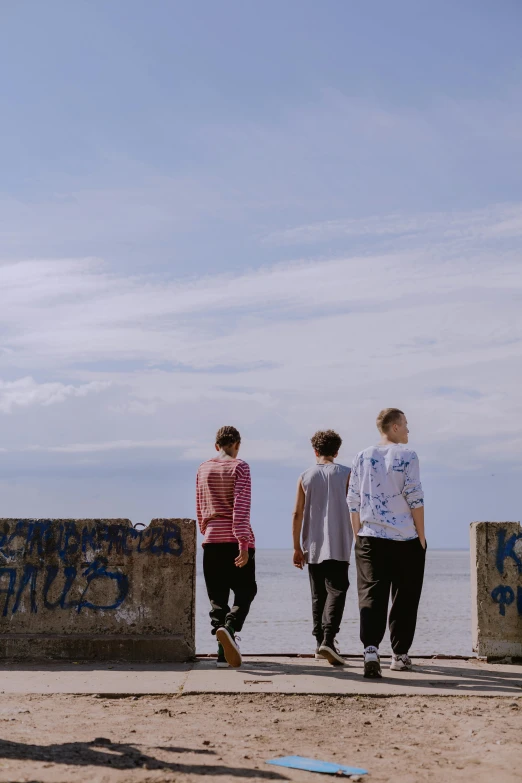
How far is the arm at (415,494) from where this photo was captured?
652cm

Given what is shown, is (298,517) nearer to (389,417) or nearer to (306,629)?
(389,417)

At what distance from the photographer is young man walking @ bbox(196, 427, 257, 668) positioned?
6.96 meters

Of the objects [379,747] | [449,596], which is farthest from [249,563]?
[449,596]

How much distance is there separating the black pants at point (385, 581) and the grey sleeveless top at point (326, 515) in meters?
0.57

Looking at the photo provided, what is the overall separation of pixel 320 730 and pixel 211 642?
10615mm

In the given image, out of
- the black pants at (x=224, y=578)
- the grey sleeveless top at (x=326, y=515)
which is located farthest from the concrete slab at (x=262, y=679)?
the grey sleeveless top at (x=326, y=515)

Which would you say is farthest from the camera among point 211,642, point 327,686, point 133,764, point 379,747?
point 211,642

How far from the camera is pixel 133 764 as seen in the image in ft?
13.3

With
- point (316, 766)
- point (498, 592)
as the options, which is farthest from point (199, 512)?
point (316, 766)

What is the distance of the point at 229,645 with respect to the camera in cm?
677

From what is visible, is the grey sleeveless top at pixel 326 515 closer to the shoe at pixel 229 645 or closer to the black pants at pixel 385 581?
the black pants at pixel 385 581

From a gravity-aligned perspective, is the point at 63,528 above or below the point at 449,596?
above

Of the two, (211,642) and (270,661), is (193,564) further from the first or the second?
(211,642)

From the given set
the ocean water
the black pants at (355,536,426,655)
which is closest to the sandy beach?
the black pants at (355,536,426,655)
